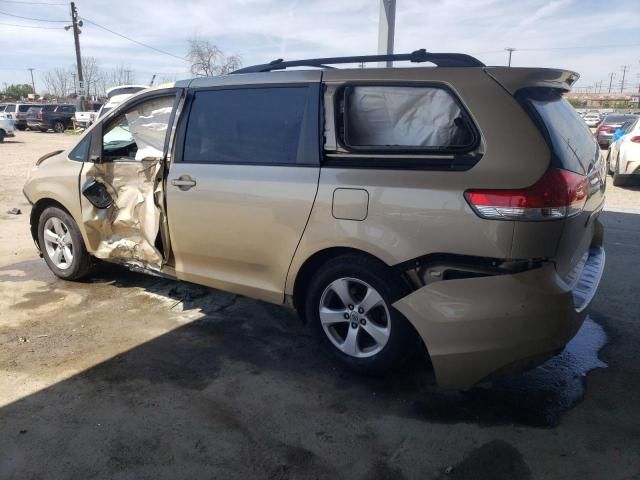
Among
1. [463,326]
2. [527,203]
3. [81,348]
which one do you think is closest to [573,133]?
[527,203]

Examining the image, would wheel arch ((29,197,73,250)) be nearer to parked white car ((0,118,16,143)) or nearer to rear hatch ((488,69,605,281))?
rear hatch ((488,69,605,281))

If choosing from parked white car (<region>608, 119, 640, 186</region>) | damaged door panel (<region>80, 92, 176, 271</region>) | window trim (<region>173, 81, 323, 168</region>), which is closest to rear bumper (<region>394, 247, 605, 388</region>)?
window trim (<region>173, 81, 323, 168</region>)

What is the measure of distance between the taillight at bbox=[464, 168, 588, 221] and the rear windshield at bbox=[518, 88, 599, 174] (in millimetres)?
110

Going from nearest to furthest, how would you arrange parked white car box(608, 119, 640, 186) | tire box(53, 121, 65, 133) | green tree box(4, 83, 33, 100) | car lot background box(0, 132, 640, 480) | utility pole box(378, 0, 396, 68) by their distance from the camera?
car lot background box(0, 132, 640, 480), utility pole box(378, 0, 396, 68), parked white car box(608, 119, 640, 186), tire box(53, 121, 65, 133), green tree box(4, 83, 33, 100)

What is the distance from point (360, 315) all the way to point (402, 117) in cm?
119

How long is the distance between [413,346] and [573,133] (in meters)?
1.55

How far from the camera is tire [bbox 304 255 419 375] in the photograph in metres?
2.98

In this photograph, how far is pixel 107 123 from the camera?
4438 mm

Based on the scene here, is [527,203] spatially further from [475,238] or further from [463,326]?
[463,326]

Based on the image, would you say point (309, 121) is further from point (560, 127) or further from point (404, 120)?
point (560, 127)

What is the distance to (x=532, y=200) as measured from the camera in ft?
8.28

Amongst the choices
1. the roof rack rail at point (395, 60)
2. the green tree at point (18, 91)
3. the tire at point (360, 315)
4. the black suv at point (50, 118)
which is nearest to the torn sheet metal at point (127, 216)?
the roof rack rail at point (395, 60)

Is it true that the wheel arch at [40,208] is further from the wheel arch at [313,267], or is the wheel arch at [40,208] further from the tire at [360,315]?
the tire at [360,315]

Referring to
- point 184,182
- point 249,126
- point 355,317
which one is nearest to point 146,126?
point 184,182
